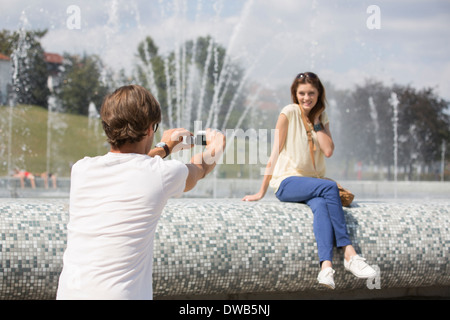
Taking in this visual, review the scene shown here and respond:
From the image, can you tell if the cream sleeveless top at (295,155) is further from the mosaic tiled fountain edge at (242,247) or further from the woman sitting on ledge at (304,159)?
the mosaic tiled fountain edge at (242,247)

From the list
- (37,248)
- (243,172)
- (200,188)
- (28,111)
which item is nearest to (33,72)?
(28,111)

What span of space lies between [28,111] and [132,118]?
35247mm

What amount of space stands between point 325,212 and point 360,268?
34cm

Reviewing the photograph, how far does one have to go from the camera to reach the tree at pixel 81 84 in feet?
114

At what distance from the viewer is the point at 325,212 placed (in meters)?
2.97

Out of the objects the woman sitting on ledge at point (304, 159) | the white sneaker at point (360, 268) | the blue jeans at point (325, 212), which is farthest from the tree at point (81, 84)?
the white sneaker at point (360, 268)

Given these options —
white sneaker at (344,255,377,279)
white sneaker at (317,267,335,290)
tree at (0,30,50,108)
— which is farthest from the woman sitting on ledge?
tree at (0,30,50,108)

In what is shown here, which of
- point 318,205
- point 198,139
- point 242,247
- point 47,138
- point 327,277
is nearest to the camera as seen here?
point 198,139

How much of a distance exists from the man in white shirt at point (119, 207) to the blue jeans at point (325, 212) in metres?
1.43

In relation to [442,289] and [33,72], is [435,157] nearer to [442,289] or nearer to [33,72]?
[33,72]

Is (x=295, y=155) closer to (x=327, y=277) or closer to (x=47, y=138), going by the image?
(x=327, y=277)

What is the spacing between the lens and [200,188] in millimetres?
13836

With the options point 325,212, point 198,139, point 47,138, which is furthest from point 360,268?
point 47,138
